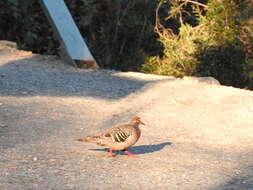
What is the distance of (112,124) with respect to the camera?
8.72 meters

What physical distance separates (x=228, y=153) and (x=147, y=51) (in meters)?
8.35

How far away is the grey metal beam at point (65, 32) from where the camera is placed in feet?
39.8

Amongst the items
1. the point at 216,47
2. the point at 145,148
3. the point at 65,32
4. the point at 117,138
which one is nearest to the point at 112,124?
the point at 145,148

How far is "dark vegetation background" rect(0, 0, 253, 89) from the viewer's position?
12.9 meters

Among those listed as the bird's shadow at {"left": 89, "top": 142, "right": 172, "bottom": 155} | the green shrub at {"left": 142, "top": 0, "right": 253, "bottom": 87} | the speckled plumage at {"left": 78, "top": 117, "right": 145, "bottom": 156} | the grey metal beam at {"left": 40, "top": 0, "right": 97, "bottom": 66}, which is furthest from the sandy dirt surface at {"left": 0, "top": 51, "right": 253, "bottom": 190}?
the green shrub at {"left": 142, "top": 0, "right": 253, "bottom": 87}

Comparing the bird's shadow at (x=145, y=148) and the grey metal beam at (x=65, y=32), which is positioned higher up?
the grey metal beam at (x=65, y=32)

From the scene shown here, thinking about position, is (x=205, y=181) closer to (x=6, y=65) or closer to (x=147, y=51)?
(x=6, y=65)

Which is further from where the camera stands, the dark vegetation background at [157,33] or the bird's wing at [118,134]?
the dark vegetation background at [157,33]

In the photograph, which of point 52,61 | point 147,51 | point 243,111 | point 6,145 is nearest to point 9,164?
point 6,145

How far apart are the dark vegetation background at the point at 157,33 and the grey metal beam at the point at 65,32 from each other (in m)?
1.85

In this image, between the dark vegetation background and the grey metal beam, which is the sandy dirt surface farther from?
the dark vegetation background

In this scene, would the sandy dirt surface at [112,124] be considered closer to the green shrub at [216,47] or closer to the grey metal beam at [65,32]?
the grey metal beam at [65,32]

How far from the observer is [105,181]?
622cm

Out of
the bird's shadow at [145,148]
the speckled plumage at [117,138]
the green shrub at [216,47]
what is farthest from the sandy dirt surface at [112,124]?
the green shrub at [216,47]
